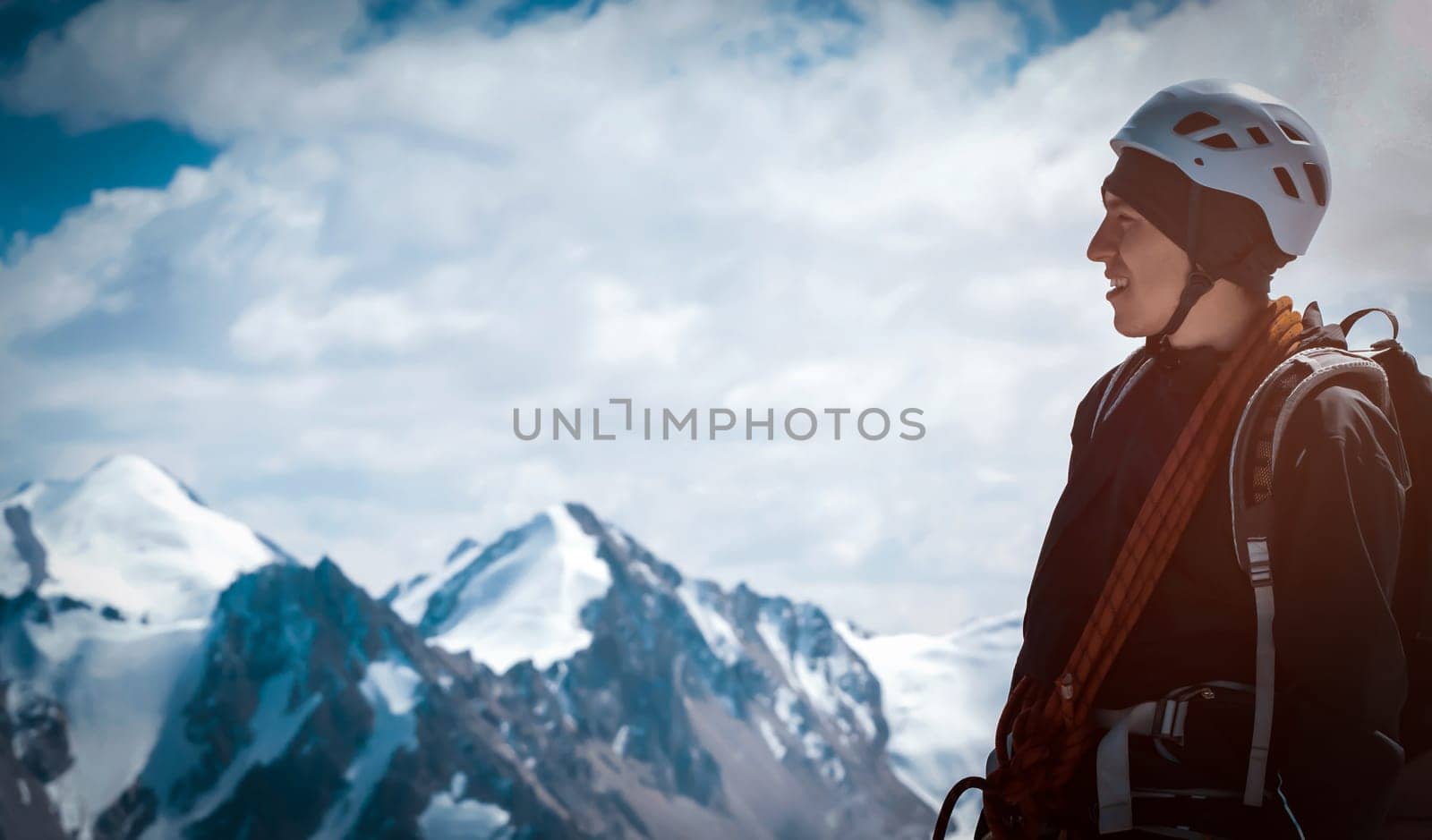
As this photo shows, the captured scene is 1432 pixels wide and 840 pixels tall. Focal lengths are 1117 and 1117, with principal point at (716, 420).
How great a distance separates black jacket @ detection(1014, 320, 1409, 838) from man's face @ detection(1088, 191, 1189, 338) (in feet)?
0.88

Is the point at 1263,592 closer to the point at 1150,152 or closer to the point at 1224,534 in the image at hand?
the point at 1224,534

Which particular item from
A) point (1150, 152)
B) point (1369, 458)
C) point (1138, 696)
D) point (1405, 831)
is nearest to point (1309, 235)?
point (1150, 152)

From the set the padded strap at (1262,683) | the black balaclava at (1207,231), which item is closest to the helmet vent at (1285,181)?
the black balaclava at (1207,231)

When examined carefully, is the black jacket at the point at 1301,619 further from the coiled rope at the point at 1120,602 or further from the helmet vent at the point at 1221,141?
the helmet vent at the point at 1221,141

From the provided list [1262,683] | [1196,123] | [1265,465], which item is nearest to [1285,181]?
[1196,123]

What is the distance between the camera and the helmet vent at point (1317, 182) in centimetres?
419

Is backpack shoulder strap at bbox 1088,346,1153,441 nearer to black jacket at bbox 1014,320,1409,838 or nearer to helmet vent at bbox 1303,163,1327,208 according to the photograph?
black jacket at bbox 1014,320,1409,838

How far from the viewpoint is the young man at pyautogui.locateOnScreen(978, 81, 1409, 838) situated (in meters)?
3.41

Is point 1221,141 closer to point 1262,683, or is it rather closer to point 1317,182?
point 1317,182

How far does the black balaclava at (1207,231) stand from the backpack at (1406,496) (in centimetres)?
39

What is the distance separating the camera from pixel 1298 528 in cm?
355

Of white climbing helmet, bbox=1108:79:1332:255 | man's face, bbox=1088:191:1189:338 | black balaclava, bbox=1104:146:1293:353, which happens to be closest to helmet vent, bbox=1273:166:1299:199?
white climbing helmet, bbox=1108:79:1332:255

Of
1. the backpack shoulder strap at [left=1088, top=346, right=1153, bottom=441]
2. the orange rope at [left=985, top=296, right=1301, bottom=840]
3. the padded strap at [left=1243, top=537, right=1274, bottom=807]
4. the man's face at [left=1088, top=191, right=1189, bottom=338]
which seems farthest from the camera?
the backpack shoulder strap at [left=1088, top=346, right=1153, bottom=441]

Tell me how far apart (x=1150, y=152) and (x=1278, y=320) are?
2.60 feet
